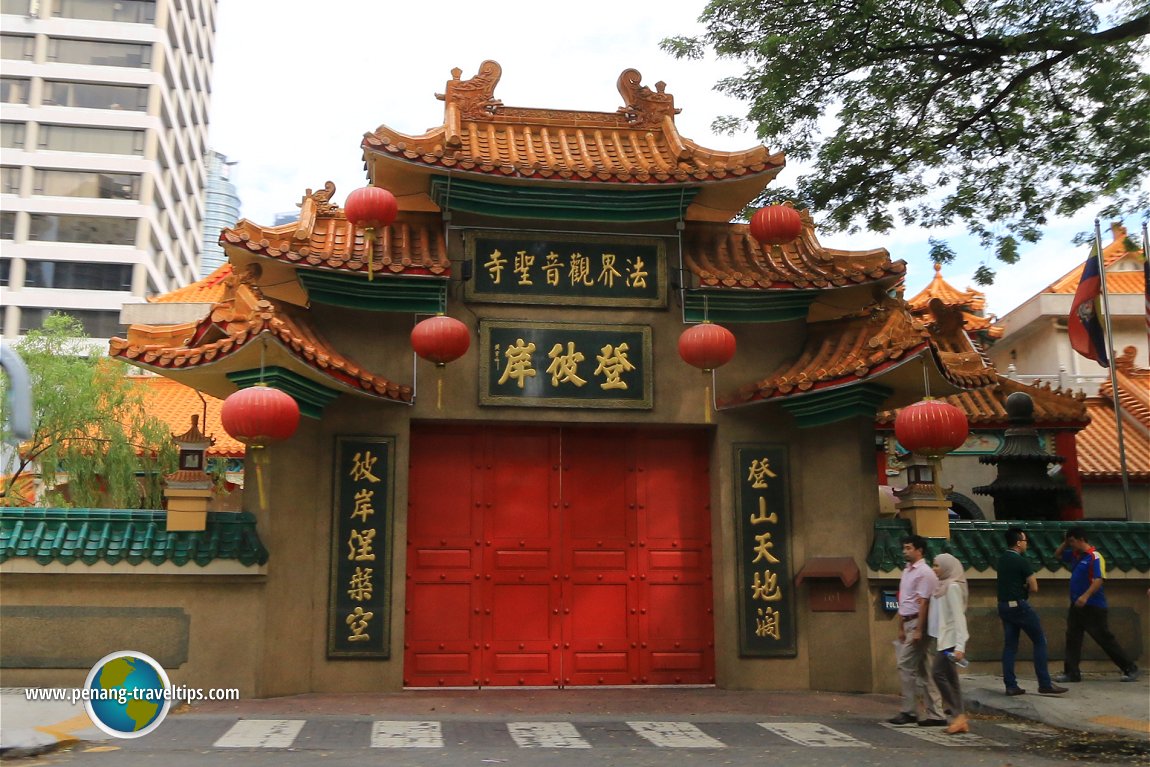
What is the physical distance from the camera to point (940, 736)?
8047 millimetres

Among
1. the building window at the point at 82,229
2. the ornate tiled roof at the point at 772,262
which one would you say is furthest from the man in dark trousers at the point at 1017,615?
the building window at the point at 82,229

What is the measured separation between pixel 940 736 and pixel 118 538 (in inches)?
275

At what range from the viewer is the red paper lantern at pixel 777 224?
10617mm

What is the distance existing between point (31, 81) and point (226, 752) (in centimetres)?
4687

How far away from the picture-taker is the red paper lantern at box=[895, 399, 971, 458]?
9.30m

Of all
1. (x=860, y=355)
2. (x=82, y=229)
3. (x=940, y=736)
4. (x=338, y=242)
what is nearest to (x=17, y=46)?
(x=82, y=229)

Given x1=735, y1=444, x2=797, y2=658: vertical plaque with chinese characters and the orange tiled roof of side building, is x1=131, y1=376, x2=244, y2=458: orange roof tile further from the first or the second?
the orange tiled roof of side building

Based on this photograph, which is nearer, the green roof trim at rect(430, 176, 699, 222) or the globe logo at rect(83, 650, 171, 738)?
the globe logo at rect(83, 650, 171, 738)

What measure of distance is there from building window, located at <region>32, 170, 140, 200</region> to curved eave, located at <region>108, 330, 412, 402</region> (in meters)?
41.2

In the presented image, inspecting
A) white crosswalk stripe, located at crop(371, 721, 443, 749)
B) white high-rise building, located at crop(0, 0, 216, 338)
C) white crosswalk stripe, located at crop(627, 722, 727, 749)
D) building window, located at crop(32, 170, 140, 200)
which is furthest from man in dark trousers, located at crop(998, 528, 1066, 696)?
building window, located at crop(32, 170, 140, 200)

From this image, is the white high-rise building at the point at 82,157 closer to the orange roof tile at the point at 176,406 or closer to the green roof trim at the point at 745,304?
the orange roof tile at the point at 176,406

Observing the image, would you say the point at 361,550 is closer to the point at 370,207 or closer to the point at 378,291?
the point at 378,291

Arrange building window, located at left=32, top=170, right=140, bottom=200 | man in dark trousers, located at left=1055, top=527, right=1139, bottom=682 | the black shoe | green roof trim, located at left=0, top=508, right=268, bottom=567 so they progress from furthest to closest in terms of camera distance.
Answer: building window, located at left=32, top=170, right=140, bottom=200 < man in dark trousers, located at left=1055, top=527, right=1139, bottom=682 < the black shoe < green roof trim, located at left=0, top=508, right=268, bottom=567

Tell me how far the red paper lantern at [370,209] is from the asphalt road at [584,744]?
4.19m
